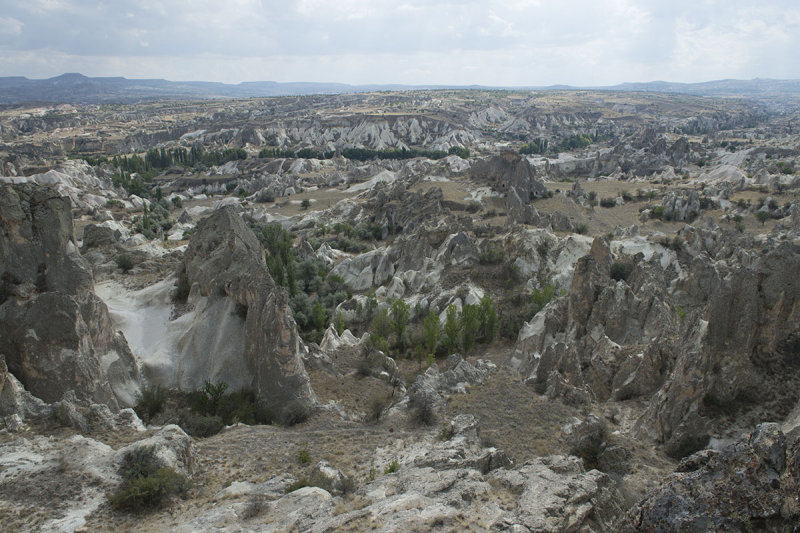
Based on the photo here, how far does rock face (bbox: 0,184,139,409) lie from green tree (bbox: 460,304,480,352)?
1804 cm

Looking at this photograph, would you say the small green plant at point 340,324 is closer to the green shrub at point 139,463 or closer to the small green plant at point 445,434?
the small green plant at point 445,434

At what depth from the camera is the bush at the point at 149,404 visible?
650 inches

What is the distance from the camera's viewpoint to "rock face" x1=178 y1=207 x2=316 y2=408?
59.2 feet

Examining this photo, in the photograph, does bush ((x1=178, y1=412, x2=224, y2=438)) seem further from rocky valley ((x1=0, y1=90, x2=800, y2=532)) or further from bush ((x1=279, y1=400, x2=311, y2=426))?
bush ((x1=279, y1=400, x2=311, y2=426))

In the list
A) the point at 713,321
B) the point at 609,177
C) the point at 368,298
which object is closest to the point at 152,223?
the point at 368,298

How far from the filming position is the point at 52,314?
49.3 feet

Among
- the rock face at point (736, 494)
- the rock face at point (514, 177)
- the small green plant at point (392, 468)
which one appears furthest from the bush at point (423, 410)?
the rock face at point (514, 177)

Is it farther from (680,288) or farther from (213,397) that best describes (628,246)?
(213,397)

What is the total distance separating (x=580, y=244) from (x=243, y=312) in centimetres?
2864

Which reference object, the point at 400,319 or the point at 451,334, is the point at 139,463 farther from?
the point at 400,319

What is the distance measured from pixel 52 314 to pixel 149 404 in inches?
166

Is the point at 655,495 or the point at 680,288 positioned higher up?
the point at 655,495

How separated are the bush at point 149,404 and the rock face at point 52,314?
1.15 ft

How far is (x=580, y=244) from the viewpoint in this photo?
3972 centimetres
